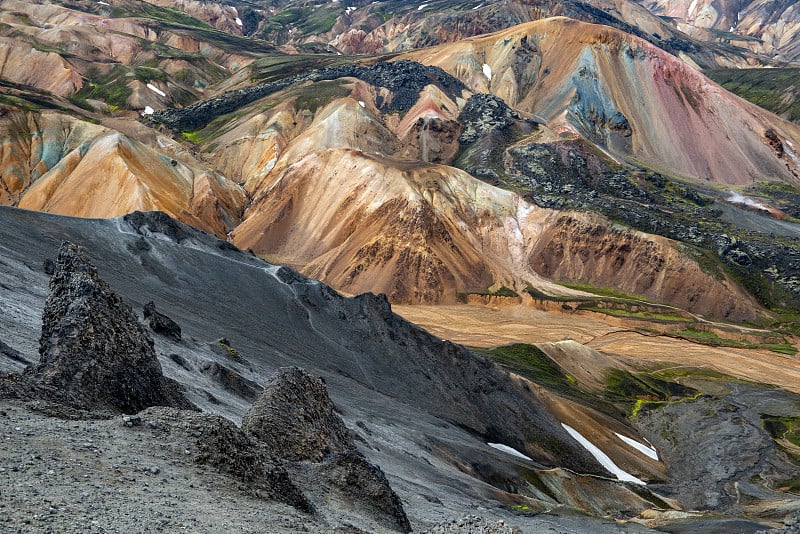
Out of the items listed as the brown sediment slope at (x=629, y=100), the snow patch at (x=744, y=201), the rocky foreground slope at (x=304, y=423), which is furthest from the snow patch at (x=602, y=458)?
the brown sediment slope at (x=629, y=100)

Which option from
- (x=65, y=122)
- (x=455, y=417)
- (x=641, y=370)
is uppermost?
(x=65, y=122)

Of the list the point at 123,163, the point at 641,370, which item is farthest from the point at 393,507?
the point at 123,163

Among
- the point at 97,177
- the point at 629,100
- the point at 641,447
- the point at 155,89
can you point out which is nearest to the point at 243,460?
the point at 641,447

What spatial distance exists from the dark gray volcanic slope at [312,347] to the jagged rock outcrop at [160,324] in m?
0.48

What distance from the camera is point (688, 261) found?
105000mm

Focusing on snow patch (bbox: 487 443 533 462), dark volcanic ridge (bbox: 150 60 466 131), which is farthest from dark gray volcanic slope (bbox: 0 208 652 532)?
dark volcanic ridge (bbox: 150 60 466 131)

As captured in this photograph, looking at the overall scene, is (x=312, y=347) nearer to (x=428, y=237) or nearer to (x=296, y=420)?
(x=296, y=420)

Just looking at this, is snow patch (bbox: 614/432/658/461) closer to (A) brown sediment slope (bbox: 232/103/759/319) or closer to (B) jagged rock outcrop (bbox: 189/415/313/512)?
(A) brown sediment slope (bbox: 232/103/759/319)

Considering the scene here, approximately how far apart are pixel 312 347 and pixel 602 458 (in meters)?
23.4

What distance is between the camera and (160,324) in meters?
37.3

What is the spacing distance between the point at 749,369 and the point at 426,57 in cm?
11525

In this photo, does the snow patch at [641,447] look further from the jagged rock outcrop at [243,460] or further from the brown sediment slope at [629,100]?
the brown sediment slope at [629,100]

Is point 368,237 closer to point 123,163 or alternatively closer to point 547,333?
point 547,333

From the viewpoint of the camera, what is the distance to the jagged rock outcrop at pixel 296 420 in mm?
20344
